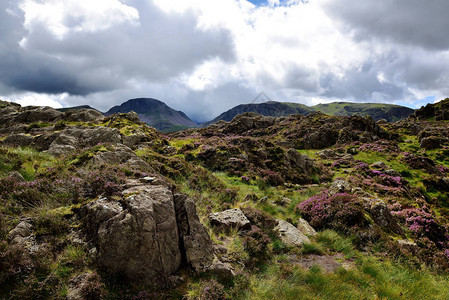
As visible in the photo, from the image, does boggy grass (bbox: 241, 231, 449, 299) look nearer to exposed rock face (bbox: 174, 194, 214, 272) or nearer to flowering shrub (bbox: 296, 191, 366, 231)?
exposed rock face (bbox: 174, 194, 214, 272)

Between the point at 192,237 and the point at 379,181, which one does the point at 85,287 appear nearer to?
the point at 192,237

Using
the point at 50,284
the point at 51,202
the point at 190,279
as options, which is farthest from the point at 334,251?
the point at 51,202

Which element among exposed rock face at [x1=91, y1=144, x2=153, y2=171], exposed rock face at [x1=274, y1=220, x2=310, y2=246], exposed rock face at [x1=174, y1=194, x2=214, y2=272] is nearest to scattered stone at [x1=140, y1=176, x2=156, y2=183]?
exposed rock face at [x1=174, y1=194, x2=214, y2=272]

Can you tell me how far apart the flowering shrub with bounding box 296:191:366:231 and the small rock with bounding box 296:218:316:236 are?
0.45 meters

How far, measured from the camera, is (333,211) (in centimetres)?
1127

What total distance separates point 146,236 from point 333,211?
10.3m

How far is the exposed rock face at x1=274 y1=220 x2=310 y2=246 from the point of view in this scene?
A: 30.4ft

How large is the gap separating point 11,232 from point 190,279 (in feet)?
15.7

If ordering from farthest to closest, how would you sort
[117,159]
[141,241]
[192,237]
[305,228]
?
[305,228] → [117,159] → [192,237] → [141,241]

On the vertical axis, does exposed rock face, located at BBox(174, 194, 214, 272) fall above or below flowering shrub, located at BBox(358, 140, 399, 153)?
below

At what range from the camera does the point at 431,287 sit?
721 centimetres

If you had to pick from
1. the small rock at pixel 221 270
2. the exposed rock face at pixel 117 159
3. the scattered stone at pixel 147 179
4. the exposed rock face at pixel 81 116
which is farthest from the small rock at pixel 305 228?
the exposed rock face at pixel 81 116

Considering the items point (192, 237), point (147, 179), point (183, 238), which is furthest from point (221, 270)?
point (147, 179)

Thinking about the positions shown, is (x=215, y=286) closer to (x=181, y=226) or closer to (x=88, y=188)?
(x=181, y=226)
